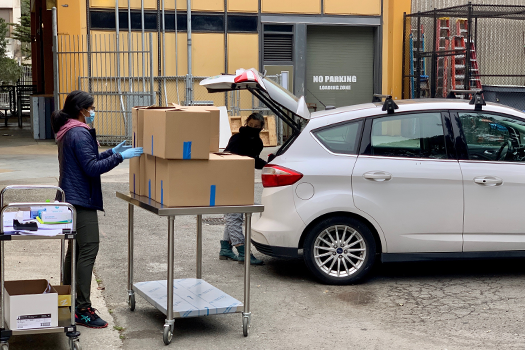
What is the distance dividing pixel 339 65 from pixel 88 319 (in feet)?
54.2

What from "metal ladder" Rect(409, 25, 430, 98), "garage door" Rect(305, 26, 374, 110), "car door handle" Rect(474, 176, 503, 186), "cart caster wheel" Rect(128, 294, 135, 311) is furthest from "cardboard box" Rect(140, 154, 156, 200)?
"metal ladder" Rect(409, 25, 430, 98)

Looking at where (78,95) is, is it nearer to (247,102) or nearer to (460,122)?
(460,122)

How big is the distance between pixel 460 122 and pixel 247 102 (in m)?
13.5

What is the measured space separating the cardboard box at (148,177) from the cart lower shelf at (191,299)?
83 cm

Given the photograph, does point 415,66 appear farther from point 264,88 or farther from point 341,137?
point 264,88

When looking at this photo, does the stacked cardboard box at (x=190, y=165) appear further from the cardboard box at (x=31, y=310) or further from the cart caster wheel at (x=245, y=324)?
the cardboard box at (x=31, y=310)

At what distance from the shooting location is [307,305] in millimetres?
6082

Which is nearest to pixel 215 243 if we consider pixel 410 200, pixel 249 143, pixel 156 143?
pixel 249 143

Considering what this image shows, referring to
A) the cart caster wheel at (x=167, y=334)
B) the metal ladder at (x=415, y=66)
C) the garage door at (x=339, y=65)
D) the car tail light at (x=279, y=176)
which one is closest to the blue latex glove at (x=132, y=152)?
the cart caster wheel at (x=167, y=334)

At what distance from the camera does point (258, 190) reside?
12.4 m

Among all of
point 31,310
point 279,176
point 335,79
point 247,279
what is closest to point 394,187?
point 279,176

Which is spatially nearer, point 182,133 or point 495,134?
point 182,133

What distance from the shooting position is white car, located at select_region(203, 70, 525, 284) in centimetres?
652

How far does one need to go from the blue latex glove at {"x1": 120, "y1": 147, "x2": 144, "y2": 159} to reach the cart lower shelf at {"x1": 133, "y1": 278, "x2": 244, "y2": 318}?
3.79 feet
